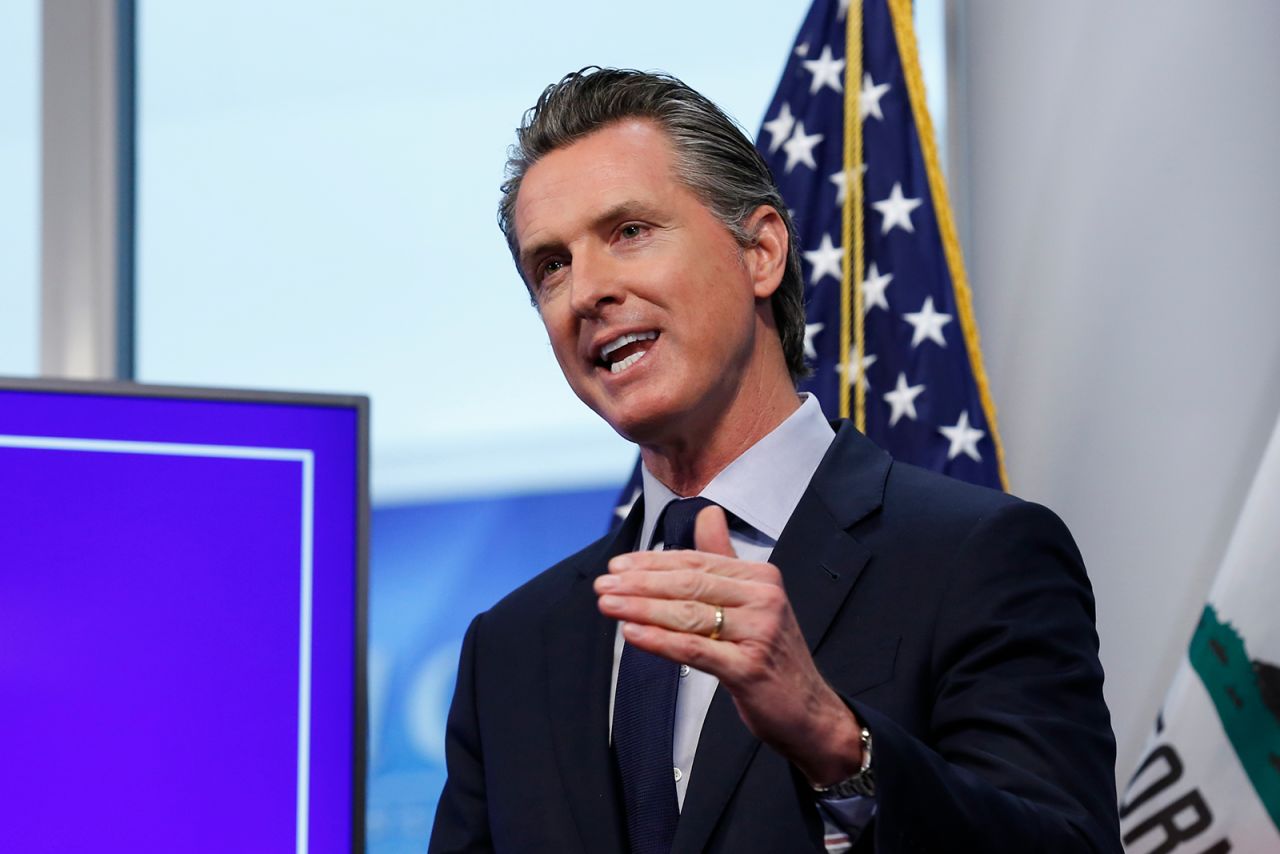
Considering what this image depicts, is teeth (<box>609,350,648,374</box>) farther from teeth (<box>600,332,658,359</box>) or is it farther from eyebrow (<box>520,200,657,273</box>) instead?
eyebrow (<box>520,200,657,273</box>)

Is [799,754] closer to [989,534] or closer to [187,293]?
[989,534]

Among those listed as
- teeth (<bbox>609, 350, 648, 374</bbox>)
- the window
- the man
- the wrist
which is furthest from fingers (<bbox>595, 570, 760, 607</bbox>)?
the window

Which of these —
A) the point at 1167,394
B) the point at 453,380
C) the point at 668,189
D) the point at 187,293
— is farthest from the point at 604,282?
the point at 187,293

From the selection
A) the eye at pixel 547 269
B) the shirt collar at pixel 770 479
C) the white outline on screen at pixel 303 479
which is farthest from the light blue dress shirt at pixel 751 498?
the white outline on screen at pixel 303 479


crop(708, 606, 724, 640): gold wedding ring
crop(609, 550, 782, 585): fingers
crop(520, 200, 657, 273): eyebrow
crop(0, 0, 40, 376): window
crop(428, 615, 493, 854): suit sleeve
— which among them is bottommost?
crop(428, 615, 493, 854): suit sleeve

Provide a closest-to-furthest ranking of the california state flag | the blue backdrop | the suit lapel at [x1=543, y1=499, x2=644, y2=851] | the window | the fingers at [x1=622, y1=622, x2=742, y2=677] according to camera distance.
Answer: the fingers at [x1=622, y1=622, x2=742, y2=677], the suit lapel at [x1=543, y1=499, x2=644, y2=851], the california state flag, the blue backdrop, the window

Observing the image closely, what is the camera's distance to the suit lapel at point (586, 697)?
1.62 metres

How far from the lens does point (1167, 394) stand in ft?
8.68

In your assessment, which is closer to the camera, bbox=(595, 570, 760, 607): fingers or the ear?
bbox=(595, 570, 760, 607): fingers

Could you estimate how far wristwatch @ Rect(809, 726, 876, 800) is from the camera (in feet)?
4.17

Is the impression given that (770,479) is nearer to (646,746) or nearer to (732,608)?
(646,746)

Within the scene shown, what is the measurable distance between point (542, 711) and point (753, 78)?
191cm

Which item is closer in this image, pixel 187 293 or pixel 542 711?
pixel 542 711

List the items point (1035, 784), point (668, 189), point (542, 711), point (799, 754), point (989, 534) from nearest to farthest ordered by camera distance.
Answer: point (799, 754) < point (1035, 784) < point (989, 534) < point (542, 711) < point (668, 189)
